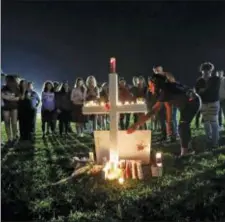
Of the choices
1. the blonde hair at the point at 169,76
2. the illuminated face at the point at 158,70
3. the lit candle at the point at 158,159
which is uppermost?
the illuminated face at the point at 158,70

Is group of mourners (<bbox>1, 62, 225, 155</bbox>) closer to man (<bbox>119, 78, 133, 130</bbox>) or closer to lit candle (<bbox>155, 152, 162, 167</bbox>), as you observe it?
man (<bbox>119, 78, 133, 130</bbox>)

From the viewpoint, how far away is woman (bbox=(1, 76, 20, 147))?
7.77 ft

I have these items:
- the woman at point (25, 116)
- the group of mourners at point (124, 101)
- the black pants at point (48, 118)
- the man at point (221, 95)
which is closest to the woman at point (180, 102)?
the group of mourners at point (124, 101)

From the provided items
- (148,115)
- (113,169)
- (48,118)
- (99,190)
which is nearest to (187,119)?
(148,115)

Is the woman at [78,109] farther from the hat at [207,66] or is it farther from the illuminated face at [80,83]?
the hat at [207,66]

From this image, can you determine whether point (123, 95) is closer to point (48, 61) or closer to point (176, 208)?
point (48, 61)

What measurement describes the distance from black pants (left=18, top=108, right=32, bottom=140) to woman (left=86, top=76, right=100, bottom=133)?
10.7 inches

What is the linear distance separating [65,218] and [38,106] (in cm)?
58

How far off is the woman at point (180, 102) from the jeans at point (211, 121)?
Answer: 0.05 meters

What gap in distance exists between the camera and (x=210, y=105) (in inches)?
98.7

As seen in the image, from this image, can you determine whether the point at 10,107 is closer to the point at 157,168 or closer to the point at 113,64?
the point at 113,64

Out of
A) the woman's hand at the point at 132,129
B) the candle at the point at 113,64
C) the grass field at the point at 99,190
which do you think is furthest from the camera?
the woman's hand at the point at 132,129

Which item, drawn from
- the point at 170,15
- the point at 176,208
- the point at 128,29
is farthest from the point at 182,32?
the point at 176,208

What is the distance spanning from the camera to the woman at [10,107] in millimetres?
2367
